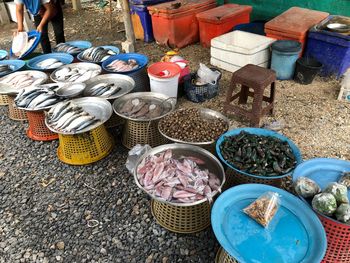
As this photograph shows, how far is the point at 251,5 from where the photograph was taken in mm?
7254

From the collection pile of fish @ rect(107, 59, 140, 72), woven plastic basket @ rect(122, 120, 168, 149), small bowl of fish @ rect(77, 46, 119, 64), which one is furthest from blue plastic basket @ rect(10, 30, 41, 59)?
woven plastic basket @ rect(122, 120, 168, 149)

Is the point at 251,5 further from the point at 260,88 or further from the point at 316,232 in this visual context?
the point at 316,232

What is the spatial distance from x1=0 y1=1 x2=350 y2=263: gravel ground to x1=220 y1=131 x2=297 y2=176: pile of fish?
0.82 metres

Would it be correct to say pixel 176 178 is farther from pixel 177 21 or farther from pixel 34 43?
pixel 177 21

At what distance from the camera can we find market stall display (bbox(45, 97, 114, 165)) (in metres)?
3.79

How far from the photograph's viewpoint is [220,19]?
6355 millimetres

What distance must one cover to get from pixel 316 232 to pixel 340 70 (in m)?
4.14

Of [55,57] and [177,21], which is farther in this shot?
[177,21]

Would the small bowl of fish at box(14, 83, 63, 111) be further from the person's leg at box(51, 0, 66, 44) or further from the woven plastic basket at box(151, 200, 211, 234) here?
the person's leg at box(51, 0, 66, 44)

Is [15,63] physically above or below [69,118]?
above

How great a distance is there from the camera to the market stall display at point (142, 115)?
3.96m

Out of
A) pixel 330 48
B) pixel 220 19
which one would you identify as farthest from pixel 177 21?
pixel 330 48

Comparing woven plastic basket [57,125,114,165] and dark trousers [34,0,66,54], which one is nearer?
woven plastic basket [57,125,114,165]

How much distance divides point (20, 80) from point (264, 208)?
439 cm
